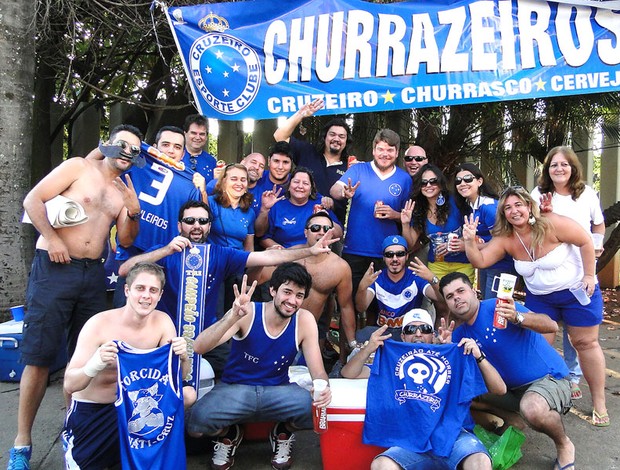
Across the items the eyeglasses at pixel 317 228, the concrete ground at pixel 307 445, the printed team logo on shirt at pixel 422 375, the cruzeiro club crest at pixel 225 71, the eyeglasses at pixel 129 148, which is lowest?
the concrete ground at pixel 307 445

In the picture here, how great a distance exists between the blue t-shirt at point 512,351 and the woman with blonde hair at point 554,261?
2.18 feet

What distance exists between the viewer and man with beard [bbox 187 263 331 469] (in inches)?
132

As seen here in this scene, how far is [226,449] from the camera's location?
3.41m

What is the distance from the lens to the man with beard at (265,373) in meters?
3.35

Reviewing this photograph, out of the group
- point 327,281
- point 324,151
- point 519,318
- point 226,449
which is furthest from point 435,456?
point 324,151

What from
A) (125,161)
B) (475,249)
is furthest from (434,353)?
(125,161)

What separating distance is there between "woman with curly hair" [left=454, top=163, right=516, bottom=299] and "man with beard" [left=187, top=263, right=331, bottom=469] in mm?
1881

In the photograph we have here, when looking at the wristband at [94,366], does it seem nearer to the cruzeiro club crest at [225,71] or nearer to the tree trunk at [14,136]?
the tree trunk at [14,136]

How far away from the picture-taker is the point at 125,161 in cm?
385

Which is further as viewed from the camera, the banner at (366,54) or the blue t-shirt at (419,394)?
the banner at (366,54)

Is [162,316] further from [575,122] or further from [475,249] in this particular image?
[575,122]

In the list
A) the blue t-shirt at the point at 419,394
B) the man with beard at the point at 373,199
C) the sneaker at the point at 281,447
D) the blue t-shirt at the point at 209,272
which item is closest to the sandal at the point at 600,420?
the blue t-shirt at the point at 419,394

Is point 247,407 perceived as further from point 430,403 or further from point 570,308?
point 570,308

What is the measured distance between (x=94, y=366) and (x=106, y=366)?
85mm
